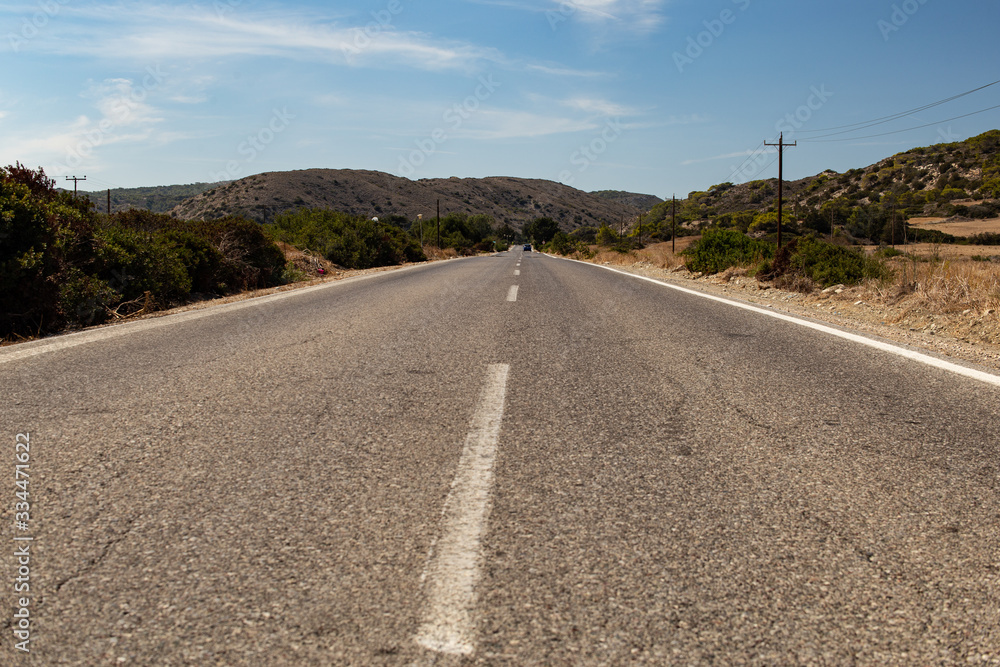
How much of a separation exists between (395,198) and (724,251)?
92.8 meters

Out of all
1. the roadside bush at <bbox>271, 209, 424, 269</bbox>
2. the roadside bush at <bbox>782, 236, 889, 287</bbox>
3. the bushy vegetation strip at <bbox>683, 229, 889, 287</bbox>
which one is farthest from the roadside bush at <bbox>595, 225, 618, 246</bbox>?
the roadside bush at <bbox>782, 236, 889, 287</bbox>

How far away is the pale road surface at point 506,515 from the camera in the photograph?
71.3 inches

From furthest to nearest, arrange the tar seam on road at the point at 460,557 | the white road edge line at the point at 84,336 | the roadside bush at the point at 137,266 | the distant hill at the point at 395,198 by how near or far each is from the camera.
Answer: the distant hill at the point at 395,198 < the roadside bush at the point at 137,266 < the white road edge line at the point at 84,336 < the tar seam on road at the point at 460,557

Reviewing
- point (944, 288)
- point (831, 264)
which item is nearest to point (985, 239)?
point (831, 264)

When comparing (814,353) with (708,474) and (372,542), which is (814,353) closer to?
(708,474)

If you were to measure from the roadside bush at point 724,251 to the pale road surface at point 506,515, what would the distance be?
14.6 m

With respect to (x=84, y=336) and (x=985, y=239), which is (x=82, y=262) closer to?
(x=84, y=336)

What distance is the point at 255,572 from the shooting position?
2.11 m

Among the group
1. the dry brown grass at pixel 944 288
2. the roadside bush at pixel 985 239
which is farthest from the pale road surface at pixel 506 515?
the roadside bush at pixel 985 239

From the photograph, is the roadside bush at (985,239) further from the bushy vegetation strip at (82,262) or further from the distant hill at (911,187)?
the bushy vegetation strip at (82,262)

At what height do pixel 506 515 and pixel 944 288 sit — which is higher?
pixel 944 288

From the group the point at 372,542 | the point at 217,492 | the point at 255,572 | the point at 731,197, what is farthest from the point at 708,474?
the point at 731,197

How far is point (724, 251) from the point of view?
20.0 metres

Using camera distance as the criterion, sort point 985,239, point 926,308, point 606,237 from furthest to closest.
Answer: point 606,237 → point 985,239 → point 926,308
